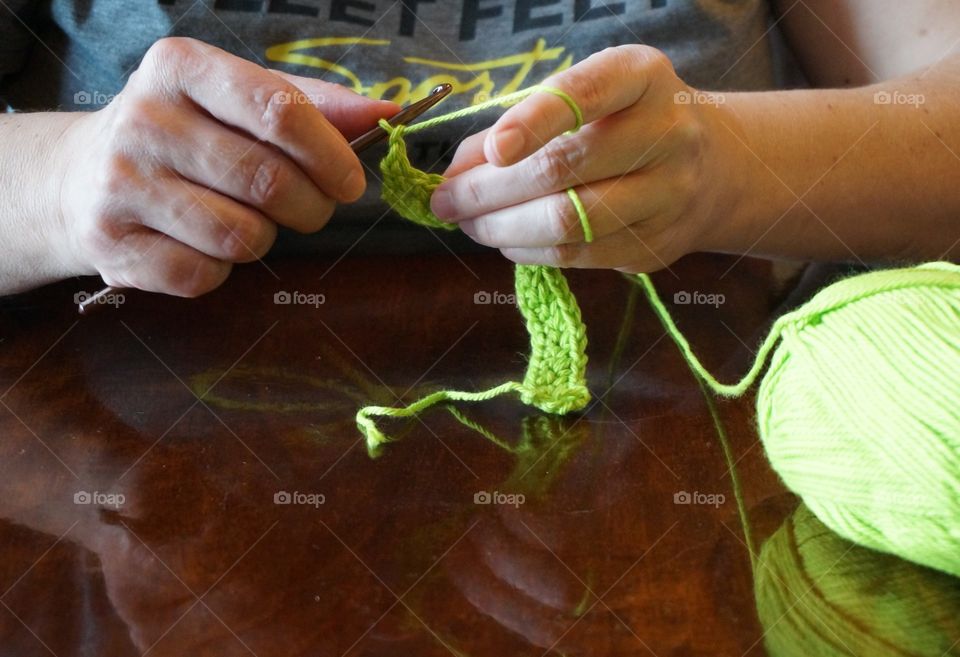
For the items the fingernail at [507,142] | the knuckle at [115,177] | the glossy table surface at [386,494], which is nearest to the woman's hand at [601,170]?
the fingernail at [507,142]

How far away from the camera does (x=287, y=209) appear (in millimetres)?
597

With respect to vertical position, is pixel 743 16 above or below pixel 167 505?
above

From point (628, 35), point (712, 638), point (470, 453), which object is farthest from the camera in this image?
point (628, 35)

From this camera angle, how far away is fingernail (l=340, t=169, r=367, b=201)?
59cm

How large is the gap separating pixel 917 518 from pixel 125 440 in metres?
0.49

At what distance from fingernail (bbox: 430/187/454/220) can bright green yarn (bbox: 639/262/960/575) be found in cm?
24

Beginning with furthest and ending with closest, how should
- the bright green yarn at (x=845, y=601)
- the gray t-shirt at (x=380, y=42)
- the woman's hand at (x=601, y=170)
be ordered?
the gray t-shirt at (x=380, y=42) < the woman's hand at (x=601, y=170) < the bright green yarn at (x=845, y=601)

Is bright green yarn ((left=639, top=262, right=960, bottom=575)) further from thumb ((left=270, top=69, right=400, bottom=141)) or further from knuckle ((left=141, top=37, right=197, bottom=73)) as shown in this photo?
knuckle ((left=141, top=37, right=197, bottom=73))

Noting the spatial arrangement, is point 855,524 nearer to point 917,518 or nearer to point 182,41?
point 917,518

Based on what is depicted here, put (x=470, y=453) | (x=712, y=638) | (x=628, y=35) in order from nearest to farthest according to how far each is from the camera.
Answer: (x=712, y=638) < (x=470, y=453) < (x=628, y=35)

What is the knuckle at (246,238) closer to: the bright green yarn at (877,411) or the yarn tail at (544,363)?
the yarn tail at (544,363)

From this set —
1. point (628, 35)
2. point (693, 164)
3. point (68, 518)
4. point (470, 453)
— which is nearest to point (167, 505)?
point (68, 518)

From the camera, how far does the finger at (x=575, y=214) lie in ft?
1.91

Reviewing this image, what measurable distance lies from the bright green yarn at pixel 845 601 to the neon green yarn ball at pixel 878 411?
0.01m
